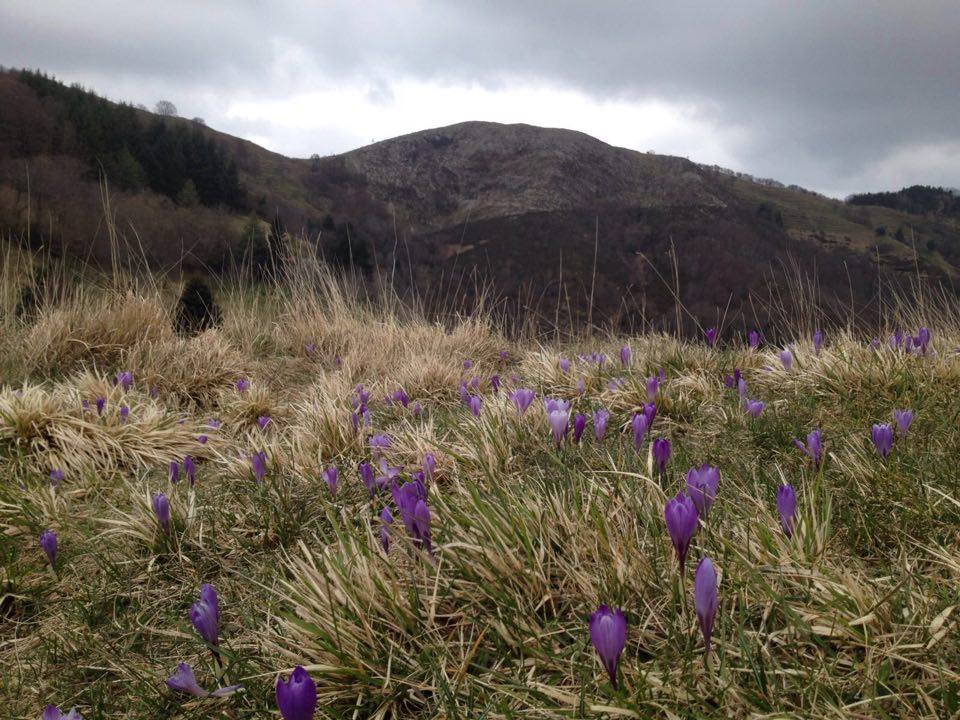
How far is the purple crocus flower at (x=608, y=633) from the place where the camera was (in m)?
0.92

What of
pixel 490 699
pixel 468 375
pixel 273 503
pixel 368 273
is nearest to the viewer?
pixel 490 699

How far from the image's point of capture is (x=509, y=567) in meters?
1.49

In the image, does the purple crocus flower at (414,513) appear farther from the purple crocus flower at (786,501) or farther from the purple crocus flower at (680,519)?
the purple crocus flower at (786,501)

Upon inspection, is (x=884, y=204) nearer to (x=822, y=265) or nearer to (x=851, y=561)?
(x=822, y=265)

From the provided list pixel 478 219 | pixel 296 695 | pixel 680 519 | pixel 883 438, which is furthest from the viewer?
pixel 478 219

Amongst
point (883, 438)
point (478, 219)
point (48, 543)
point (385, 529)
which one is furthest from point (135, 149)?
point (883, 438)

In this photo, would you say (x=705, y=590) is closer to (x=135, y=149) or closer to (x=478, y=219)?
(x=135, y=149)

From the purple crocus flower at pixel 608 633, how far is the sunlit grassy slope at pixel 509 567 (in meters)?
0.11

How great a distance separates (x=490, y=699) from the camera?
119 cm

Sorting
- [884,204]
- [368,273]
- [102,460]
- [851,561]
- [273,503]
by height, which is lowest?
[102,460]

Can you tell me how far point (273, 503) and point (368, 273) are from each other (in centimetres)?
1871

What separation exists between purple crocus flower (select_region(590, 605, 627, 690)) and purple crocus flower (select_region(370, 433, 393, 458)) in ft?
5.70

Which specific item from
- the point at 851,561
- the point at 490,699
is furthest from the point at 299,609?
the point at 851,561

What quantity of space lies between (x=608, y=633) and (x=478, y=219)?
43.1m
